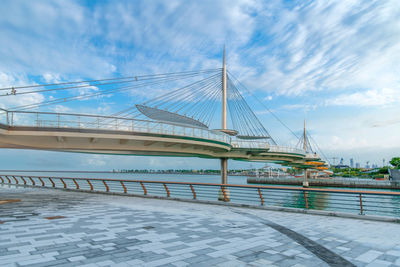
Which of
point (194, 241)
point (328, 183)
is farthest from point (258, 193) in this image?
→ point (328, 183)

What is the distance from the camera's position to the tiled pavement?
18.3 ft

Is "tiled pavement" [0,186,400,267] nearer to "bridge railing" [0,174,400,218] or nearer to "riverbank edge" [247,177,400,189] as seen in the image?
"bridge railing" [0,174,400,218]

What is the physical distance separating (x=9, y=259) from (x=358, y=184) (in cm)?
7913

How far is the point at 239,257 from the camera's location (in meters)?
5.77

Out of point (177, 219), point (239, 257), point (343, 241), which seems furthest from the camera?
point (177, 219)

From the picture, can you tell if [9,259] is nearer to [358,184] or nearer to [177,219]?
[177,219]

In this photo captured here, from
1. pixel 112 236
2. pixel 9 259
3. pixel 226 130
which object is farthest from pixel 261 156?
pixel 9 259

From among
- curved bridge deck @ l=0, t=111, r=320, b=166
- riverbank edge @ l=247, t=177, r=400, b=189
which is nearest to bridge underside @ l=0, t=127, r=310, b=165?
curved bridge deck @ l=0, t=111, r=320, b=166

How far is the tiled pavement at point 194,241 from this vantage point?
219 inches

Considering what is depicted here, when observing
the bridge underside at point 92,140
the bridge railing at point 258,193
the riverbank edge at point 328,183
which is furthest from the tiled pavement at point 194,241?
the riverbank edge at point 328,183

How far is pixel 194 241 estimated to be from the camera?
7055 mm

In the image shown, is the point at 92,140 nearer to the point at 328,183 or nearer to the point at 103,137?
the point at 103,137

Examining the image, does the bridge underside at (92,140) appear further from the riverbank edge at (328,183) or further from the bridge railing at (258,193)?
the riverbank edge at (328,183)

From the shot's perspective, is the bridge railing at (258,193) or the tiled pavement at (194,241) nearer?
the tiled pavement at (194,241)
